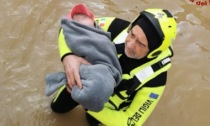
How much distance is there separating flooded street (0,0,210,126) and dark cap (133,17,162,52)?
3.78 ft

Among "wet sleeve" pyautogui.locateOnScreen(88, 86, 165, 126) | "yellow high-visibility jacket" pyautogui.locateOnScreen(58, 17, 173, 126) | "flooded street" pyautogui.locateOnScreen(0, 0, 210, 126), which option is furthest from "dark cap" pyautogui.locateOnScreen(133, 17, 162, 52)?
"flooded street" pyautogui.locateOnScreen(0, 0, 210, 126)

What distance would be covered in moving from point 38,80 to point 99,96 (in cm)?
125

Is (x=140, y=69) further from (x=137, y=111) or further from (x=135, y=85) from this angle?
(x=137, y=111)

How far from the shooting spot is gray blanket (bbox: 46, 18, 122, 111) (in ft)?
6.74

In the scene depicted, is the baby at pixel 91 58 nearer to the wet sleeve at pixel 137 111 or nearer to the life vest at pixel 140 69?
the life vest at pixel 140 69

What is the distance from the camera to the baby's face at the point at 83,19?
2318 millimetres

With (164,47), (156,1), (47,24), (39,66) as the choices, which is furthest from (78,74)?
(156,1)

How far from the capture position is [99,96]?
2059mm

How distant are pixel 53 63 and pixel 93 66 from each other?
1300mm

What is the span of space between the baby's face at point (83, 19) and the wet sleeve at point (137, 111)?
576 millimetres

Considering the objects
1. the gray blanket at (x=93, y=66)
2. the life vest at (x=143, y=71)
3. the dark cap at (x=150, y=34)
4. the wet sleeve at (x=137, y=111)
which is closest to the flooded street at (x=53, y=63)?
the wet sleeve at (x=137, y=111)

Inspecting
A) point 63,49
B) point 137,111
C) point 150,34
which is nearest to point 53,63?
point 63,49

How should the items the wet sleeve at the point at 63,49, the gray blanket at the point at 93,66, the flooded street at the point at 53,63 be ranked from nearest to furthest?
1. the gray blanket at the point at 93,66
2. the wet sleeve at the point at 63,49
3. the flooded street at the point at 53,63

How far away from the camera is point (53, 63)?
3346 millimetres
